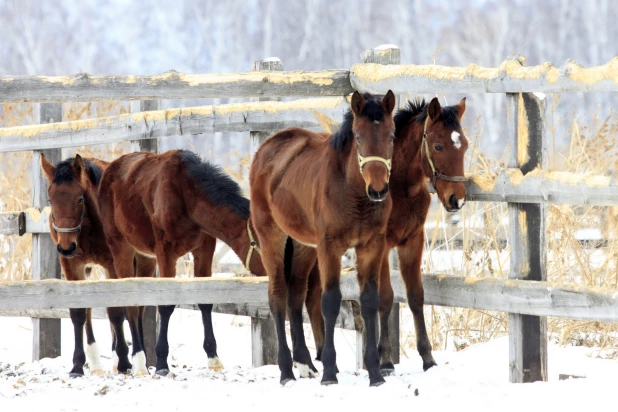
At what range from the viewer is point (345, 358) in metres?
8.22

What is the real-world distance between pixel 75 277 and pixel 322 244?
2778mm

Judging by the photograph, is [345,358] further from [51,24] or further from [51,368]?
[51,24]

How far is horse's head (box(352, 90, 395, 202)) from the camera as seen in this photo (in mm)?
4938

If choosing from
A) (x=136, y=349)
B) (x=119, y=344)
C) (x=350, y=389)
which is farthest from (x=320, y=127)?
(x=350, y=389)

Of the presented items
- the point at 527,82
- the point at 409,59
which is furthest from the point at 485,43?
the point at 527,82

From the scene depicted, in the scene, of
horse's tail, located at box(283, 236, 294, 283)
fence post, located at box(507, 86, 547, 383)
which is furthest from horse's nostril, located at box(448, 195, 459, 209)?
horse's tail, located at box(283, 236, 294, 283)

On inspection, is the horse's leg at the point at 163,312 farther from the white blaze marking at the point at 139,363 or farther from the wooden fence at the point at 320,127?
the wooden fence at the point at 320,127

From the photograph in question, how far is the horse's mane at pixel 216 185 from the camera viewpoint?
6984 millimetres

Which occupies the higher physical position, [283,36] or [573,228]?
[283,36]

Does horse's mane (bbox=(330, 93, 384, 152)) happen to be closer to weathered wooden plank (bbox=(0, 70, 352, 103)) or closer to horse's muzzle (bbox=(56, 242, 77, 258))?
weathered wooden plank (bbox=(0, 70, 352, 103))

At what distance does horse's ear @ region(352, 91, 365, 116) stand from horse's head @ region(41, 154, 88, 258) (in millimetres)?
2676

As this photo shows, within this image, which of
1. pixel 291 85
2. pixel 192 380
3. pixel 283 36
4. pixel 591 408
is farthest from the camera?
pixel 283 36

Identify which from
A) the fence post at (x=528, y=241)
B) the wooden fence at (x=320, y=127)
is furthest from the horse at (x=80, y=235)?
the fence post at (x=528, y=241)

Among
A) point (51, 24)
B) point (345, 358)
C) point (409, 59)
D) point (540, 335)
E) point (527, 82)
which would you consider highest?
point (51, 24)
